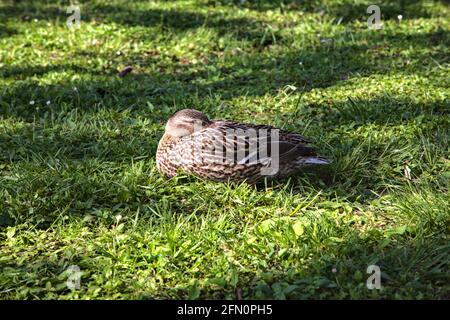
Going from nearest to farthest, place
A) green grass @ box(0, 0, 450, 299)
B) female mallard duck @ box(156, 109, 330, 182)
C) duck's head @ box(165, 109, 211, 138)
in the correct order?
green grass @ box(0, 0, 450, 299), female mallard duck @ box(156, 109, 330, 182), duck's head @ box(165, 109, 211, 138)

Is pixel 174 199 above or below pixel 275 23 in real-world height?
below

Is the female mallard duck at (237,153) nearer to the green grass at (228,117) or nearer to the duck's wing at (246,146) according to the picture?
the duck's wing at (246,146)

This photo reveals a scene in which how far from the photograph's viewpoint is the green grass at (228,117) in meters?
4.01

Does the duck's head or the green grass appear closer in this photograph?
the green grass

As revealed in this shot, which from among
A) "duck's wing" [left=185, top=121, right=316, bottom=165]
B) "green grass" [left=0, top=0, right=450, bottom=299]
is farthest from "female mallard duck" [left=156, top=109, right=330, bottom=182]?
"green grass" [left=0, top=0, right=450, bottom=299]

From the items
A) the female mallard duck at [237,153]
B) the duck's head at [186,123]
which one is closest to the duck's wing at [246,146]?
the female mallard duck at [237,153]

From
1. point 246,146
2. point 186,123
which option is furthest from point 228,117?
point 246,146

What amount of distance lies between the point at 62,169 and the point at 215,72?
2736 millimetres

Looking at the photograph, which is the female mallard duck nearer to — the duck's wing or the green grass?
the duck's wing

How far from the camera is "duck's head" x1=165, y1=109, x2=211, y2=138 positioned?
5.28 meters

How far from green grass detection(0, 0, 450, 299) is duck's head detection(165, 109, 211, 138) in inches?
14.5

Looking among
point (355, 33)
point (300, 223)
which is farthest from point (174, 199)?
point (355, 33)

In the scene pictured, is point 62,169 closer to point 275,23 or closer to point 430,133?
point 430,133
